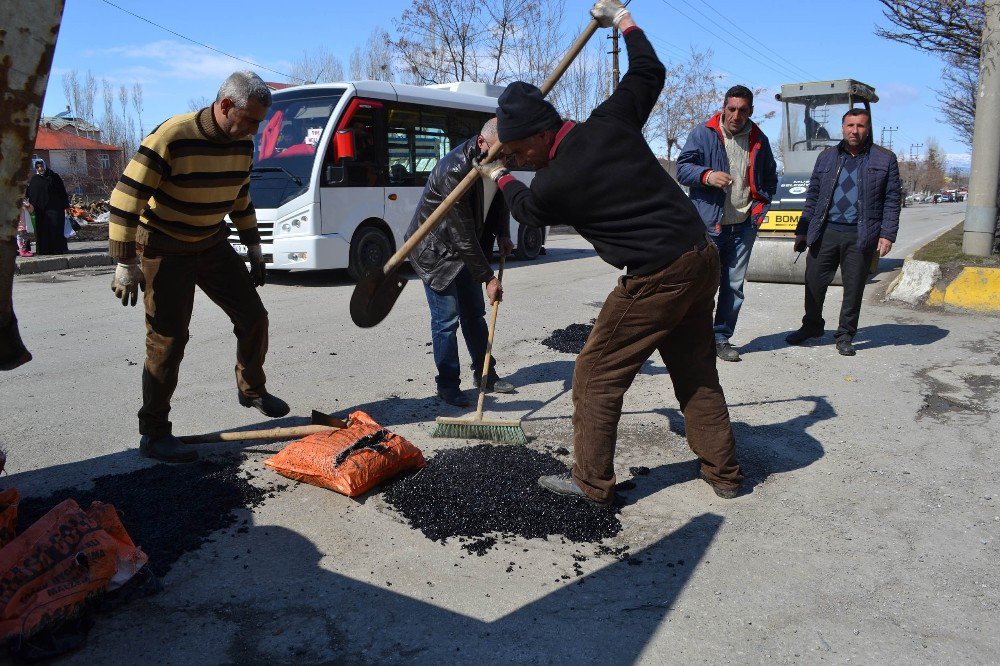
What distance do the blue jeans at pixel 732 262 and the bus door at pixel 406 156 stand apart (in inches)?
228

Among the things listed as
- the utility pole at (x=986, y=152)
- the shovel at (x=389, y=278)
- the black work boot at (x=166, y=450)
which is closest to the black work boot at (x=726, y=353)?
the shovel at (x=389, y=278)

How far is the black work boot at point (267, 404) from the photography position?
4.84m

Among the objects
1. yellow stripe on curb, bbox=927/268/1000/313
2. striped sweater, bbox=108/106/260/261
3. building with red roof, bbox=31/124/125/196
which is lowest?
yellow stripe on curb, bbox=927/268/1000/313

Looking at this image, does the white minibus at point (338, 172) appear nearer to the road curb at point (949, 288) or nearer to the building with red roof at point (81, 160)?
the road curb at point (949, 288)

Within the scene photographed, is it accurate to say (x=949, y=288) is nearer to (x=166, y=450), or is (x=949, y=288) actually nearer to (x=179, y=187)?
(x=179, y=187)

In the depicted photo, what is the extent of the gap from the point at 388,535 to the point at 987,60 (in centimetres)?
949

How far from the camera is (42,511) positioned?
3.48 m

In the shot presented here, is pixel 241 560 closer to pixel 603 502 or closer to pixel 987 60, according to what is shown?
pixel 603 502

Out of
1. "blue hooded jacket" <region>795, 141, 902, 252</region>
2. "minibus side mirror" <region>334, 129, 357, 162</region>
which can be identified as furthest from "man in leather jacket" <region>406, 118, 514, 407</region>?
"minibus side mirror" <region>334, 129, 357, 162</region>

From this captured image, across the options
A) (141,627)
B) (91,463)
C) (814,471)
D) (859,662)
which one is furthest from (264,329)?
(859,662)

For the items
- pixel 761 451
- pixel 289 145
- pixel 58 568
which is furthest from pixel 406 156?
pixel 58 568

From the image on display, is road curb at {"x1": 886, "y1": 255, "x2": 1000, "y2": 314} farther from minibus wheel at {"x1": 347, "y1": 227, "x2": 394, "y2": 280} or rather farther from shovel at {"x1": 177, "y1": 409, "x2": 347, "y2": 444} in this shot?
shovel at {"x1": 177, "y1": 409, "x2": 347, "y2": 444}

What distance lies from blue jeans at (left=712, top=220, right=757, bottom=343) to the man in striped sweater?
3857mm

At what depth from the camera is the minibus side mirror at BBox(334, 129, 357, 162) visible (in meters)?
10.4
